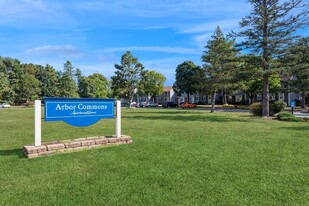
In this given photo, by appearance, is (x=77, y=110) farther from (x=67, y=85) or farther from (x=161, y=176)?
(x=67, y=85)

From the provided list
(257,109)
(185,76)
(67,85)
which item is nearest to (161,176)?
(257,109)

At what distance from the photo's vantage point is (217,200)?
3.53m

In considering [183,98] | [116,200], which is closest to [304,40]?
[116,200]

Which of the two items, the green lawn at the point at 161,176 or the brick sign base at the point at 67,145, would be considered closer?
the green lawn at the point at 161,176

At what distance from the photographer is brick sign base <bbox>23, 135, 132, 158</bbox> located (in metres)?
5.76

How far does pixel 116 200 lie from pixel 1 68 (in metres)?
68.9

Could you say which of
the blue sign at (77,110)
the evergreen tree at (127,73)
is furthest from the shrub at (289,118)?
the evergreen tree at (127,73)

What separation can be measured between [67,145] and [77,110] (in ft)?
3.18

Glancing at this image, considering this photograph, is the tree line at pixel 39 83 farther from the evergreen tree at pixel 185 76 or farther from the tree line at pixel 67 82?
the evergreen tree at pixel 185 76

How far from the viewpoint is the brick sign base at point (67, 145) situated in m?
5.76

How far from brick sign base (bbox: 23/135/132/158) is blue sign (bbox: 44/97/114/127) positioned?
510mm

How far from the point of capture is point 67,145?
248 inches

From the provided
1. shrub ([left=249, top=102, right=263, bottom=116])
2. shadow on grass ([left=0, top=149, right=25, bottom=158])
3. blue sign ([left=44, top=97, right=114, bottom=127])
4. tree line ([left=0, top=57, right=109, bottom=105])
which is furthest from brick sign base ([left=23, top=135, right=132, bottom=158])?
tree line ([left=0, top=57, right=109, bottom=105])

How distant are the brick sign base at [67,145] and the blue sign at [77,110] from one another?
20.1 inches
